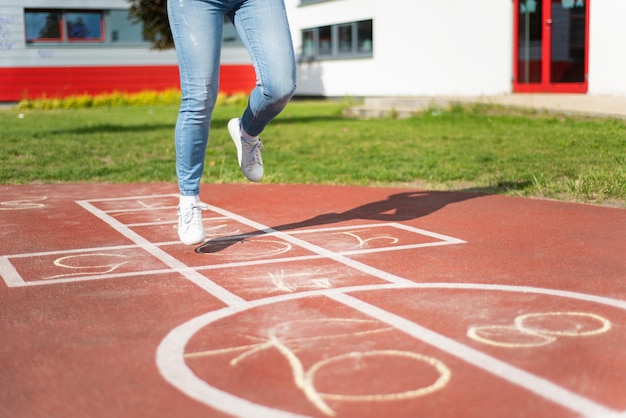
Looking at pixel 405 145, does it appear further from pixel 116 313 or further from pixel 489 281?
pixel 116 313

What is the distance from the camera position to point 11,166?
8.83m

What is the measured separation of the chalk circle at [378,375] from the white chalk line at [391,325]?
113 mm

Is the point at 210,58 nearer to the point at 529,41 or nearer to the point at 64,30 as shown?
the point at 529,41

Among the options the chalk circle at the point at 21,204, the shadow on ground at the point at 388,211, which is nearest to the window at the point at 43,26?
the chalk circle at the point at 21,204

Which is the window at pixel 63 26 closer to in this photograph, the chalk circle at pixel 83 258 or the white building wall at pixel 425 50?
the white building wall at pixel 425 50

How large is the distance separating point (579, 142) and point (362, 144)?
8.53ft

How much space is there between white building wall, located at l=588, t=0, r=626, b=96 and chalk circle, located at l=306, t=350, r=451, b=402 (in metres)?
14.5

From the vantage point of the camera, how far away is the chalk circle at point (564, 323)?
2.87 m

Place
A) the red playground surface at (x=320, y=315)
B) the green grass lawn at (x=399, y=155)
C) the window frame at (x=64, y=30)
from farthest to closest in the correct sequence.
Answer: the window frame at (x=64, y=30) < the green grass lawn at (x=399, y=155) < the red playground surface at (x=320, y=315)

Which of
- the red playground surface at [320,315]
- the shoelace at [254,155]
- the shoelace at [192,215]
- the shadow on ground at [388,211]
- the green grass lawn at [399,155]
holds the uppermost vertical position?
the shoelace at [254,155]

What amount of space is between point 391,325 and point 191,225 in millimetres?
1613

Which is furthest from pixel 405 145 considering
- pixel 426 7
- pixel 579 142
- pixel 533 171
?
pixel 426 7

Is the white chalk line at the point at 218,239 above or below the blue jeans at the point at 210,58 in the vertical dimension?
below

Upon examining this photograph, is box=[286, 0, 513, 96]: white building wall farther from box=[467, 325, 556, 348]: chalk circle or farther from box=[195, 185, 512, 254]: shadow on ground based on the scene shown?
box=[467, 325, 556, 348]: chalk circle
